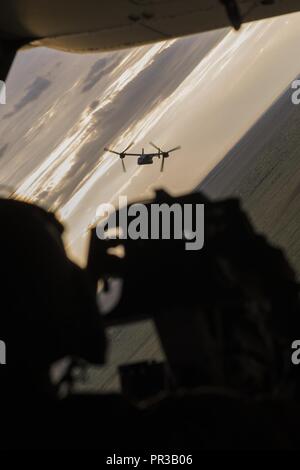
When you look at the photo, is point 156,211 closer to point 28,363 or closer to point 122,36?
point 28,363

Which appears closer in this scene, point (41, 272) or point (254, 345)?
point (41, 272)

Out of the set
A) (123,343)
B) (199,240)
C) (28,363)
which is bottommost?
(28,363)

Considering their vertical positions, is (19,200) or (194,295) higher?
(19,200)

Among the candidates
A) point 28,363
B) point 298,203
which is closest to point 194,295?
point 28,363
